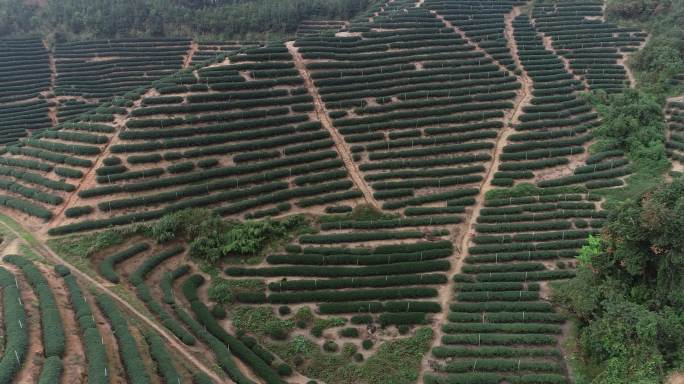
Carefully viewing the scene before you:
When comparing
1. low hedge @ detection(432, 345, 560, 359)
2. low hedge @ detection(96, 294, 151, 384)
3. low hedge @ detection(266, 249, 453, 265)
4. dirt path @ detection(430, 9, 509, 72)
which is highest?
dirt path @ detection(430, 9, 509, 72)

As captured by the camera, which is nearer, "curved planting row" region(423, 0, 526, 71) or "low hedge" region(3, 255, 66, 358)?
"low hedge" region(3, 255, 66, 358)

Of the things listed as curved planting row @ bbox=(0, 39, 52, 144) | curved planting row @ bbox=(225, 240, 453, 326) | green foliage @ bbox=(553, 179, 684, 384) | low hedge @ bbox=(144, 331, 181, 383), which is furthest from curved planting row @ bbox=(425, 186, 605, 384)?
curved planting row @ bbox=(0, 39, 52, 144)

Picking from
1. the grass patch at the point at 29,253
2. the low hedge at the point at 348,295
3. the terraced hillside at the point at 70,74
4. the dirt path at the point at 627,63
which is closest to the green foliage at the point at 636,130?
the dirt path at the point at 627,63

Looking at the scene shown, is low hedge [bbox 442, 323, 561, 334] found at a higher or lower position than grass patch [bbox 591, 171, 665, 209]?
lower

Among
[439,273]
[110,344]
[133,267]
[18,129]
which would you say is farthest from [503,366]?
[18,129]

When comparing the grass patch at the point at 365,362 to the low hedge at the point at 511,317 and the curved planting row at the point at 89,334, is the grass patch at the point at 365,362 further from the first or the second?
the curved planting row at the point at 89,334

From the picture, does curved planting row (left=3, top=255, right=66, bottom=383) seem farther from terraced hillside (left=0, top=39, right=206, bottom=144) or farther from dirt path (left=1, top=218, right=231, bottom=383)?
terraced hillside (left=0, top=39, right=206, bottom=144)

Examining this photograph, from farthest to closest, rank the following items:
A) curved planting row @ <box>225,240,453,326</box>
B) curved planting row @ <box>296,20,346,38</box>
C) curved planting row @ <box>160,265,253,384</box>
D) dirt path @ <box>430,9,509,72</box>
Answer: curved planting row @ <box>296,20,346,38</box>, dirt path @ <box>430,9,509,72</box>, curved planting row @ <box>225,240,453,326</box>, curved planting row @ <box>160,265,253,384</box>
